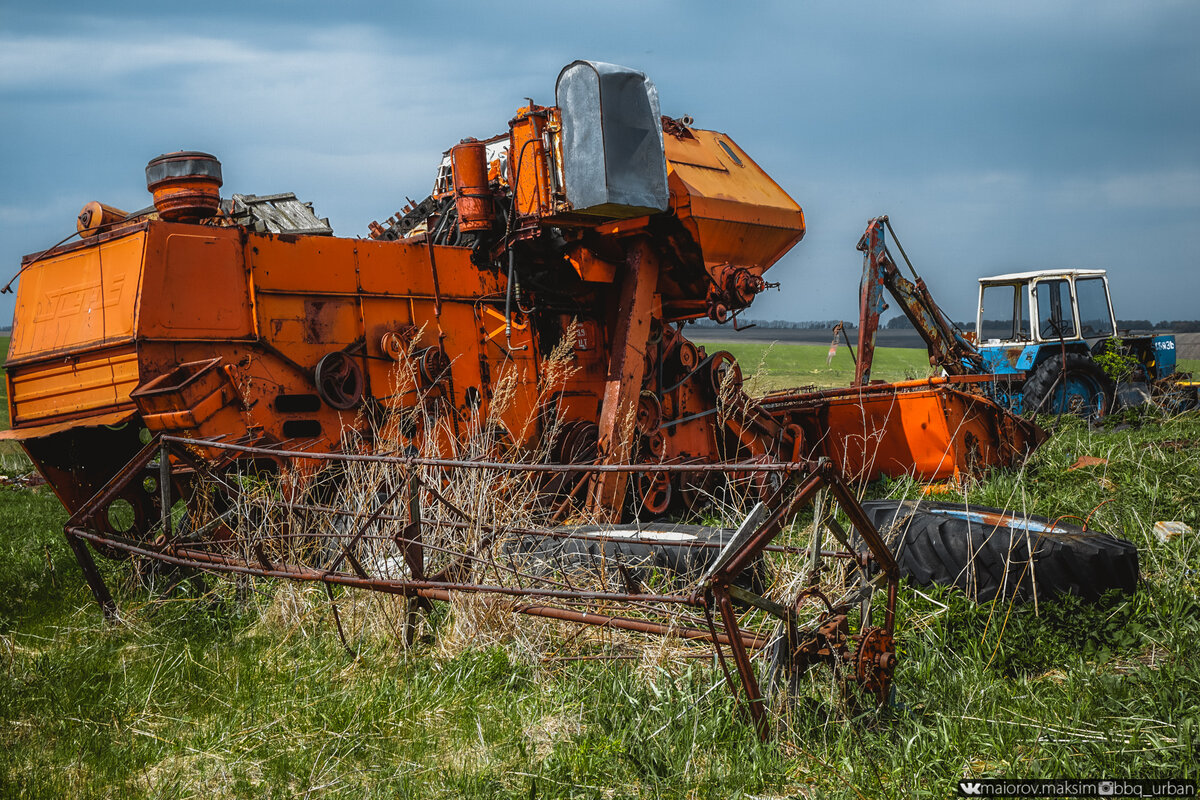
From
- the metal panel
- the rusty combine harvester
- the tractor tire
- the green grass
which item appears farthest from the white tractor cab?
the green grass

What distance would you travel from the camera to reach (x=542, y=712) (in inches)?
161

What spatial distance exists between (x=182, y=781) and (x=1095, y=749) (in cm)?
339

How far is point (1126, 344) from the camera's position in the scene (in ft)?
49.0

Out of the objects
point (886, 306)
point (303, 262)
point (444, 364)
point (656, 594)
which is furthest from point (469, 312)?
point (886, 306)

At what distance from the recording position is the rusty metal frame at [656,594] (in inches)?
138

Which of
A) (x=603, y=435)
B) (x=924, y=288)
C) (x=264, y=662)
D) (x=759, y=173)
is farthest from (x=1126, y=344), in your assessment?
(x=264, y=662)

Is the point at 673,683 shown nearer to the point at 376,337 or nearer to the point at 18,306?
the point at 376,337

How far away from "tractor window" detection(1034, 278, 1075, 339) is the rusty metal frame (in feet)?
34.7

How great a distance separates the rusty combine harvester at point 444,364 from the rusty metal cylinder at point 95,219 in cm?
2

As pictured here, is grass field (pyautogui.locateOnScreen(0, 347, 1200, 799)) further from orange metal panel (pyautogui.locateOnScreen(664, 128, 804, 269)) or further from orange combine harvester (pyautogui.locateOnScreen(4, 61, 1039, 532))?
orange metal panel (pyautogui.locateOnScreen(664, 128, 804, 269))

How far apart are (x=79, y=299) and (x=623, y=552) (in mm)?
4452

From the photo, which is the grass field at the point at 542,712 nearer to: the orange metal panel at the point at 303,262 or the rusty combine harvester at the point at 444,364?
the rusty combine harvester at the point at 444,364

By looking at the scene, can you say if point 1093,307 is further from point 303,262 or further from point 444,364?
point 303,262

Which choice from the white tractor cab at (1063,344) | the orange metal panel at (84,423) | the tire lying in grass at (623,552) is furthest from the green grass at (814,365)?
the orange metal panel at (84,423)
